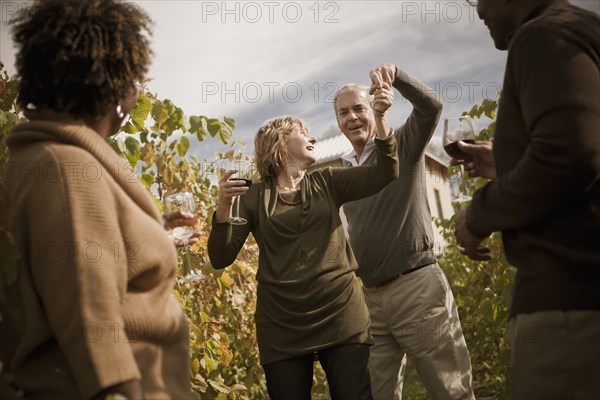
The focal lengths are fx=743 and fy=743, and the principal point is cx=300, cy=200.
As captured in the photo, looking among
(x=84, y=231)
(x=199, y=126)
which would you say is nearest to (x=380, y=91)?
(x=199, y=126)

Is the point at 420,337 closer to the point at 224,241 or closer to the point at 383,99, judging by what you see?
the point at 224,241

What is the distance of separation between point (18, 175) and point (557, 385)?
61.9 inches

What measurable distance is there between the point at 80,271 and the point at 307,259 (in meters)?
1.94

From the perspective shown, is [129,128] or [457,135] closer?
[457,135]

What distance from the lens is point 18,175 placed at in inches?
78.7

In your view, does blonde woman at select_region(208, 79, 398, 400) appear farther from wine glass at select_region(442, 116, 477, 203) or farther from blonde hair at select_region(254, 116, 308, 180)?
wine glass at select_region(442, 116, 477, 203)

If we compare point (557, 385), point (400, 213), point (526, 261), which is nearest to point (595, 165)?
point (526, 261)

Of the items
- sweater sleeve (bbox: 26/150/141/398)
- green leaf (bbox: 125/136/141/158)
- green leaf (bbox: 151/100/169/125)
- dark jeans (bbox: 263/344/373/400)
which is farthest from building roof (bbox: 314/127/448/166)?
sweater sleeve (bbox: 26/150/141/398)

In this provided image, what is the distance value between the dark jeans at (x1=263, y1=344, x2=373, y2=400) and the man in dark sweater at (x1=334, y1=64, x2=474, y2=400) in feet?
1.75

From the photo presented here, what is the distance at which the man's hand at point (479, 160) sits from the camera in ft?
9.29

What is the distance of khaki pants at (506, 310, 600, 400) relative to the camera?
→ 203 cm

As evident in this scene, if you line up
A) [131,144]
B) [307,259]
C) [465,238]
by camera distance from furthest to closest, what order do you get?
[131,144]
[307,259]
[465,238]

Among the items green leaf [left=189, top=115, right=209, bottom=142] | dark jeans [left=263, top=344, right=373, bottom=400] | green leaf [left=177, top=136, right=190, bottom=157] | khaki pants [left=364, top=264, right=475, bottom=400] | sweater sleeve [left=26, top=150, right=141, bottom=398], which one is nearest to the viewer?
sweater sleeve [left=26, top=150, right=141, bottom=398]

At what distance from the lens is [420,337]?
4.07 meters
